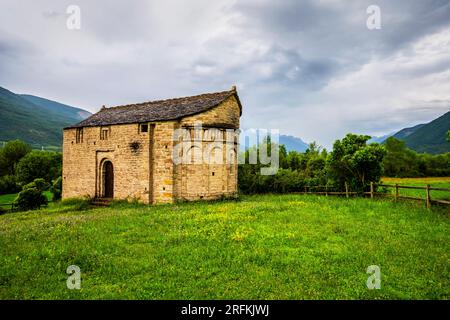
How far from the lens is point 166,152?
20422 mm

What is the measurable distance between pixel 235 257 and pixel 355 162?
1609cm

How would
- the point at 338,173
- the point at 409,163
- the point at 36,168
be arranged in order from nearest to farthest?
the point at 338,173 < the point at 36,168 < the point at 409,163

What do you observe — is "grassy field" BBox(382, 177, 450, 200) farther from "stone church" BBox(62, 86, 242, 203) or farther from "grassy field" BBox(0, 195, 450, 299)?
"stone church" BBox(62, 86, 242, 203)

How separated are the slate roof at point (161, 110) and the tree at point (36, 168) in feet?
102

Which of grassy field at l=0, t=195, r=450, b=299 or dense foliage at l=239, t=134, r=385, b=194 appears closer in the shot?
grassy field at l=0, t=195, r=450, b=299

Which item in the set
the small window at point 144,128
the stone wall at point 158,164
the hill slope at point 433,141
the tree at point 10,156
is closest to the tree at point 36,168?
the tree at point 10,156

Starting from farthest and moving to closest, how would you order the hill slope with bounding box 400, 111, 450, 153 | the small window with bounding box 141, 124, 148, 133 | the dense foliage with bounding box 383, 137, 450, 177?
the hill slope with bounding box 400, 111, 450, 153 → the dense foliage with bounding box 383, 137, 450, 177 → the small window with bounding box 141, 124, 148, 133

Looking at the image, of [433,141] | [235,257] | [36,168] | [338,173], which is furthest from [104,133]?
[433,141]

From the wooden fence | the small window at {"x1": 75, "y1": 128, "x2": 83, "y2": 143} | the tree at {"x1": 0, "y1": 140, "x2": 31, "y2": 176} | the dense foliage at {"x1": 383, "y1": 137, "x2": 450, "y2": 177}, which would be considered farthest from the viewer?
the dense foliage at {"x1": 383, "y1": 137, "x2": 450, "y2": 177}

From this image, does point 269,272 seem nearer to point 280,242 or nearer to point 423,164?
point 280,242

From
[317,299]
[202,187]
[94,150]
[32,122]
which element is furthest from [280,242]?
[32,122]

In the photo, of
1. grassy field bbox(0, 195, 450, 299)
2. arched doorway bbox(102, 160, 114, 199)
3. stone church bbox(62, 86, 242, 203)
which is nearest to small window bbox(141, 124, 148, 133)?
stone church bbox(62, 86, 242, 203)

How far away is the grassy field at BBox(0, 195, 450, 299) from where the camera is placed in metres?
6.27

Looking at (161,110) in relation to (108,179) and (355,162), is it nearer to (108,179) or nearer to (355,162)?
(108,179)
